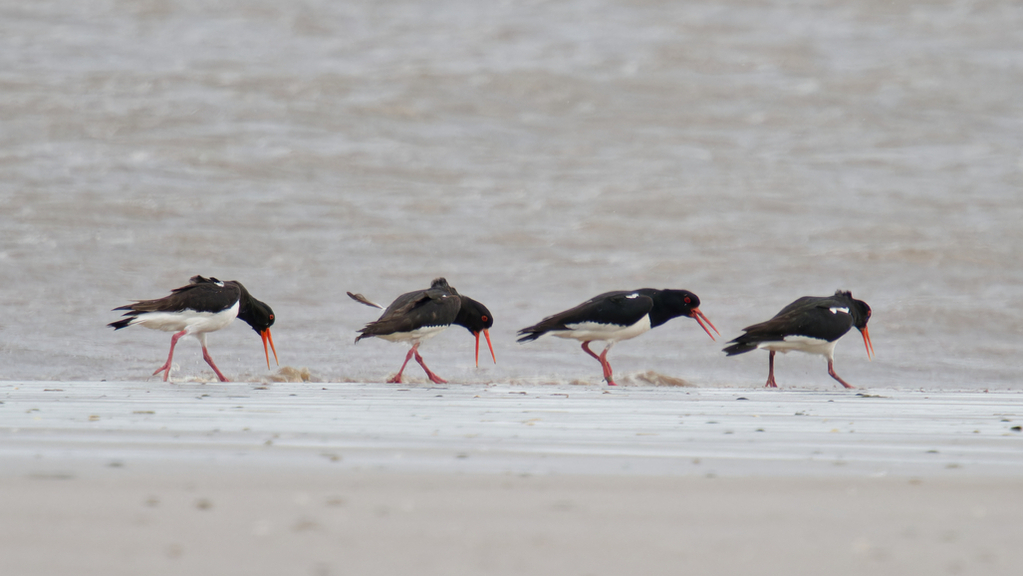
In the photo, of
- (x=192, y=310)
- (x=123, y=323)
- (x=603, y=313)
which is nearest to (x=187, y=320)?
(x=192, y=310)

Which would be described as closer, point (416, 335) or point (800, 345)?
point (416, 335)

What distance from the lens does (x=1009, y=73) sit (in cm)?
2192

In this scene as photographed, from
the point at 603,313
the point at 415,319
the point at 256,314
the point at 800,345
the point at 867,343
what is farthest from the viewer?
the point at 867,343

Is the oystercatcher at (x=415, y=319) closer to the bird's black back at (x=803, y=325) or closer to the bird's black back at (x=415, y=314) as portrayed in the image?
the bird's black back at (x=415, y=314)

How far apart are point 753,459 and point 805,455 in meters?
0.22

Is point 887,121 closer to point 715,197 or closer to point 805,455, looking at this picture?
point 715,197

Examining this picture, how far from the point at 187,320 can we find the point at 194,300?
0.53 feet

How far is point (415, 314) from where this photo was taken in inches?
332

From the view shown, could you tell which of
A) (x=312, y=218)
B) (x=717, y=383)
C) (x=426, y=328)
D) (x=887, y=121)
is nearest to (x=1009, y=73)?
(x=887, y=121)

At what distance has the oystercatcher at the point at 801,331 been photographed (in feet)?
27.9

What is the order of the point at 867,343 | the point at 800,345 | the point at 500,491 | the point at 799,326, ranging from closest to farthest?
the point at 500,491 < the point at 799,326 < the point at 800,345 < the point at 867,343

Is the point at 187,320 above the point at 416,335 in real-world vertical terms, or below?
above

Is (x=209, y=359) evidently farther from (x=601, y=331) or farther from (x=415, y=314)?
(x=601, y=331)

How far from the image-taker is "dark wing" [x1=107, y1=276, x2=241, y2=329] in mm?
8039
